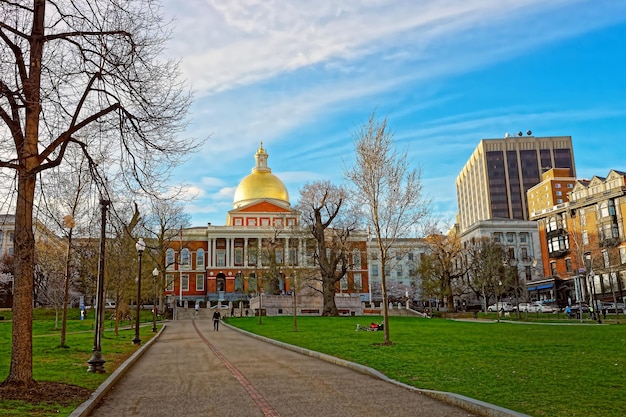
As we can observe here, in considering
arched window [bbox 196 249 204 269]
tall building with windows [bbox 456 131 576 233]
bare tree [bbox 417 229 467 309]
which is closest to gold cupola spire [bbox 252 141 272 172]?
arched window [bbox 196 249 204 269]

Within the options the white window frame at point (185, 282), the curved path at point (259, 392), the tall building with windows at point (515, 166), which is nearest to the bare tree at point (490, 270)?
the curved path at point (259, 392)

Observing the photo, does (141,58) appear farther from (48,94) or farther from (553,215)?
(553,215)

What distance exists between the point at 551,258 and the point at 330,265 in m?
42.7

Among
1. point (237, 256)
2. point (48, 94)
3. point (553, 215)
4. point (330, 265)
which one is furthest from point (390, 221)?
point (237, 256)

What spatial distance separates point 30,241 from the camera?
35.2 feet

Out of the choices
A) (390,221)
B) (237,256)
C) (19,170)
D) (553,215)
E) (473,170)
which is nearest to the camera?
(19,170)

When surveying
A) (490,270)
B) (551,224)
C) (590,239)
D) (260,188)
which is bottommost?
(490,270)

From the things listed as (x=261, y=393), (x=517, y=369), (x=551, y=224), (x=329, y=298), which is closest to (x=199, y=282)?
(x=329, y=298)

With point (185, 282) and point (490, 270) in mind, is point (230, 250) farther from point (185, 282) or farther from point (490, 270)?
point (490, 270)

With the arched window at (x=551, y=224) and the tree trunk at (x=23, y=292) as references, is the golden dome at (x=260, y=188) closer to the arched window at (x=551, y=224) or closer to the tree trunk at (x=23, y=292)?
the arched window at (x=551, y=224)

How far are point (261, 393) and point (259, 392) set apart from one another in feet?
0.45

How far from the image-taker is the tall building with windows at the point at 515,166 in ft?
461

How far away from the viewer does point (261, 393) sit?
35.6 ft

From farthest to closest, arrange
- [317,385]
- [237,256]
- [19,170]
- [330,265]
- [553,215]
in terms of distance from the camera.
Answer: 1. [237,256]
2. [553,215]
3. [330,265]
4. [317,385]
5. [19,170]
